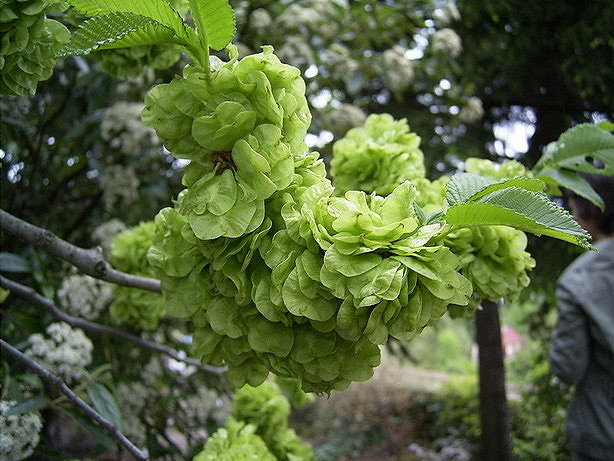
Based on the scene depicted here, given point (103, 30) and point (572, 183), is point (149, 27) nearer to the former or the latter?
point (103, 30)

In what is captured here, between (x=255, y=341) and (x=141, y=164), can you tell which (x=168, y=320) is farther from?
(x=255, y=341)

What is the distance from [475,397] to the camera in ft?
16.1

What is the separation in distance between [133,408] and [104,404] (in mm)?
491

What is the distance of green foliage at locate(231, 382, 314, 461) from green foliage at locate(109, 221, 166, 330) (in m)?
0.37

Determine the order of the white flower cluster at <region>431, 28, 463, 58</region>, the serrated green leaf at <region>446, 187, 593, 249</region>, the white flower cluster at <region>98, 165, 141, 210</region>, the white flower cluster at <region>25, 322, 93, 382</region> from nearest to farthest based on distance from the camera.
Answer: the serrated green leaf at <region>446, 187, 593, 249</region>
the white flower cluster at <region>25, 322, 93, 382</region>
the white flower cluster at <region>98, 165, 141, 210</region>
the white flower cluster at <region>431, 28, 463, 58</region>

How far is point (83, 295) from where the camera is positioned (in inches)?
58.4

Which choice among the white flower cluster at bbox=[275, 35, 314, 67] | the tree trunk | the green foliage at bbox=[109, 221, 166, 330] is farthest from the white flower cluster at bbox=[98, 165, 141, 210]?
the tree trunk

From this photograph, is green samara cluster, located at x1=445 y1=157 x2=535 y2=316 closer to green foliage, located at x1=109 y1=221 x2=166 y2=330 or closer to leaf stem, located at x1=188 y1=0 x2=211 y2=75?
leaf stem, located at x1=188 y1=0 x2=211 y2=75

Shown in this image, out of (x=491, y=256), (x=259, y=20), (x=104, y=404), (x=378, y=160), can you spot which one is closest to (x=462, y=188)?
(x=491, y=256)

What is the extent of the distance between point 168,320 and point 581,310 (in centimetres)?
157

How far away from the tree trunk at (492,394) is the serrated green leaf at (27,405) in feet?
10.1

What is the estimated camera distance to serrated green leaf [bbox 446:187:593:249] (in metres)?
0.55

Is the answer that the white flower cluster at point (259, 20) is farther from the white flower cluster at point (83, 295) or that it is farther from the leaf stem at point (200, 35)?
the leaf stem at point (200, 35)

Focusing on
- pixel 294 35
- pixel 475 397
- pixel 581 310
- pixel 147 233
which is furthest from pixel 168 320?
pixel 475 397
